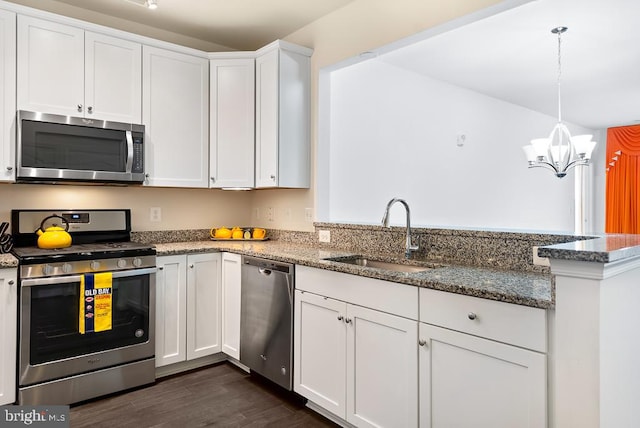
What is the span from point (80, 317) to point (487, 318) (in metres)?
2.25

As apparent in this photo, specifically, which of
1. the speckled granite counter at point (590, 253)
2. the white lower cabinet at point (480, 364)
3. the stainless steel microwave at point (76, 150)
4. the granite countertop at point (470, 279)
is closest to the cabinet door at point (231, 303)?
the granite countertop at point (470, 279)

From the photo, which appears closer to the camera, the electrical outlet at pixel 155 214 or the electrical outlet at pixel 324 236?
the electrical outlet at pixel 324 236

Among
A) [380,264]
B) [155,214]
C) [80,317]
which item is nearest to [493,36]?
[380,264]

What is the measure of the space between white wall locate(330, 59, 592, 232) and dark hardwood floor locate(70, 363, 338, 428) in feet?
4.84

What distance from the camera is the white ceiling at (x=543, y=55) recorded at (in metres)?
3.10

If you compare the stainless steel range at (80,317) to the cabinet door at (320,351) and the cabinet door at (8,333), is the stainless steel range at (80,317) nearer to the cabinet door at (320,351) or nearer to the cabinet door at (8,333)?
the cabinet door at (8,333)

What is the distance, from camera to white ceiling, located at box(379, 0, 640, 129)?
3.10m

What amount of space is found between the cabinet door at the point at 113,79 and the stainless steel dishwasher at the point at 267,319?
4.46 feet

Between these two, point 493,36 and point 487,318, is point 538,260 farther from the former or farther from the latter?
point 493,36

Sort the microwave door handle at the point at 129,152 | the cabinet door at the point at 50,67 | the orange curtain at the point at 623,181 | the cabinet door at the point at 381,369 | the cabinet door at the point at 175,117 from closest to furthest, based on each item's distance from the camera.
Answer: the cabinet door at the point at 381,369 < the cabinet door at the point at 50,67 < the microwave door handle at the point at 129,152 < the cabinet door at the point at 175,117 < the orange curtain at the point at 623,181

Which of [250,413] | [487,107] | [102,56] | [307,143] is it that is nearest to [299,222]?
[307,143]

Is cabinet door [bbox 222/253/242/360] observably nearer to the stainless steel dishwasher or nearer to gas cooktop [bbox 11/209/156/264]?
the stainless steel dishwasher

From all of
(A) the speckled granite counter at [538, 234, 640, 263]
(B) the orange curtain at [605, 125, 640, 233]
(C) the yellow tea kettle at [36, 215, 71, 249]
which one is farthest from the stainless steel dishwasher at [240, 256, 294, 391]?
(B) the orange curtain at [605, 125, 640, 233]

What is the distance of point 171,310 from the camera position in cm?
288
